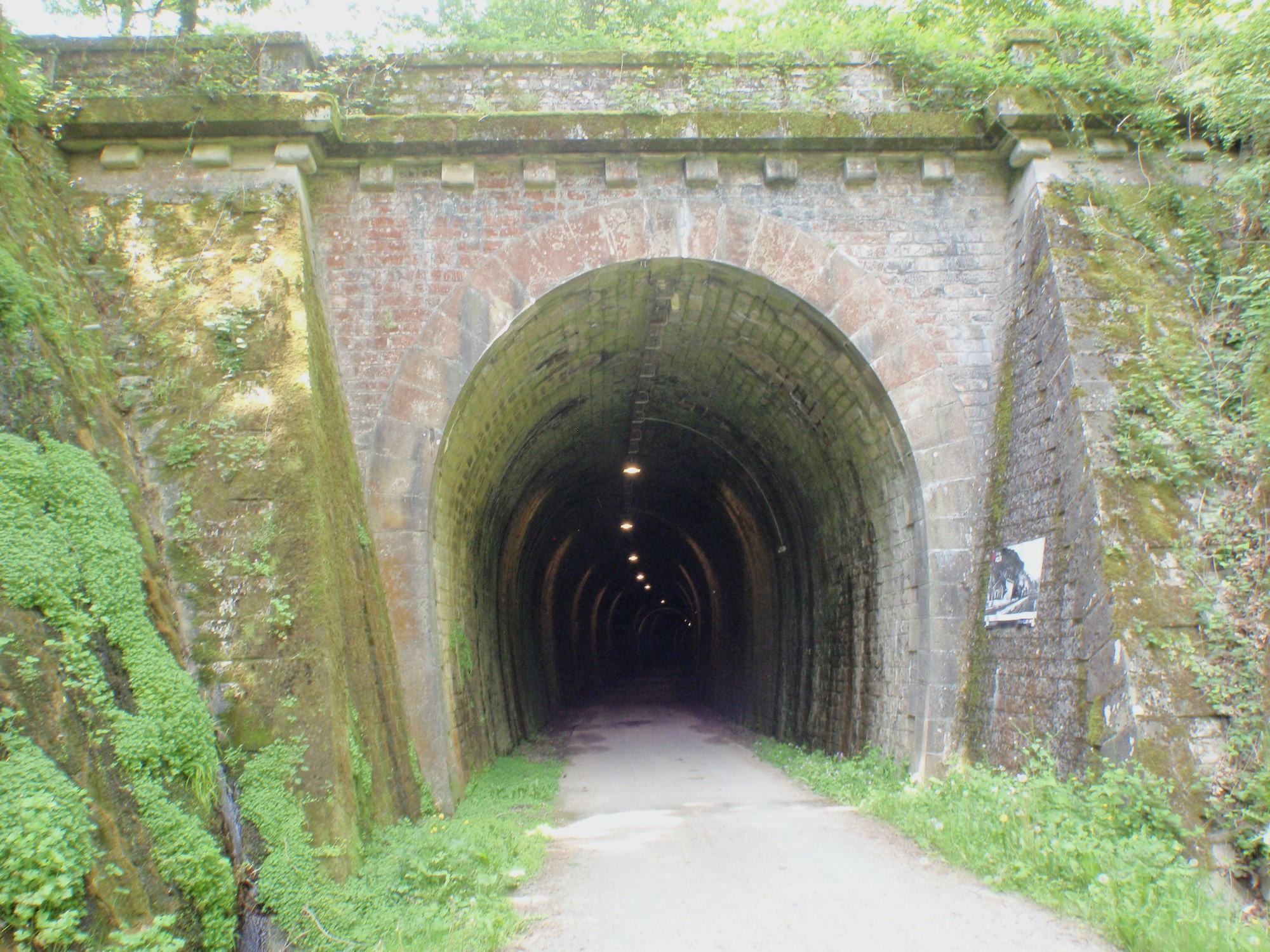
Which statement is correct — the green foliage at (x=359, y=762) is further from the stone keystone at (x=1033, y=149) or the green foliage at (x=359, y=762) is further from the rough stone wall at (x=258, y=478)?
the stone keystone at (x=1033, y=149)

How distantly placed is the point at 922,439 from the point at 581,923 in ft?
16.5

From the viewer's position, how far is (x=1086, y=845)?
489cm

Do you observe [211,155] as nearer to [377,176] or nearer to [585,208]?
[377,176]

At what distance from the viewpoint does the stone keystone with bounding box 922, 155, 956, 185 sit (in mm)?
8055

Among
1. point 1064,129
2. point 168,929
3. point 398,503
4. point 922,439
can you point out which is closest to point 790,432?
point 922,439

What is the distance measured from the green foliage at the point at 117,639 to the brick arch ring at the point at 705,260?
262 centimetres

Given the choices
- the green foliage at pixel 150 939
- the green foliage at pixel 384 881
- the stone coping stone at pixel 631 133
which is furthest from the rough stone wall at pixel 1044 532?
the green foliage at pixel 150 939

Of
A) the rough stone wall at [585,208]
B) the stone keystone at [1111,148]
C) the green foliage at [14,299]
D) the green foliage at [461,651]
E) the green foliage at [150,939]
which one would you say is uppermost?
the stone keystone at [1111,148]

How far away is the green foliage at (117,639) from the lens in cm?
398

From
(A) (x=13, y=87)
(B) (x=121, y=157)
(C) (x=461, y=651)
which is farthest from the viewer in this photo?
(C) (x=461, y=651)

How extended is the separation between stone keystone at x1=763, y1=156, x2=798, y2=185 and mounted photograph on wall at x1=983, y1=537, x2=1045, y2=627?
12.5ft

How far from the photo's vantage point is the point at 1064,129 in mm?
7609

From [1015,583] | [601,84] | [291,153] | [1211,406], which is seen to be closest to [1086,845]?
[1015,583]

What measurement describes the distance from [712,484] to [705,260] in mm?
7903
